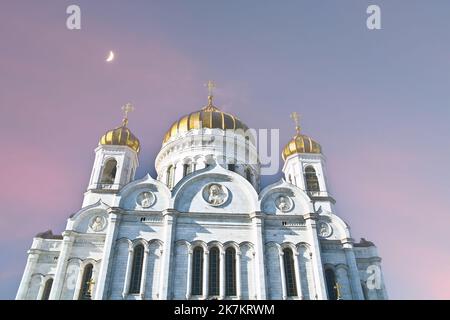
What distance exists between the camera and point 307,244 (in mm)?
19469

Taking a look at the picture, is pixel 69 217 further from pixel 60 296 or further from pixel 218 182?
pixel 218 182

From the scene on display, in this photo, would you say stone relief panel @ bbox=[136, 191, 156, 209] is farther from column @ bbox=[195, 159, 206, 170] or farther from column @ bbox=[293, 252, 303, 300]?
column @ bbox=[293, 252, 303, 300]

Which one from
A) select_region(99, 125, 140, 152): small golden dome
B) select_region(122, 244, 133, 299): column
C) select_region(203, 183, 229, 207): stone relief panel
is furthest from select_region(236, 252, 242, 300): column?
select_region(99, 125, 140, 152): small golden dome

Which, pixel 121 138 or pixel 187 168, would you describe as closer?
pixel 121 138

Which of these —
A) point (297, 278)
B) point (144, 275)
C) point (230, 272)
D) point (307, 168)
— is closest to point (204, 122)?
point (307, 168)

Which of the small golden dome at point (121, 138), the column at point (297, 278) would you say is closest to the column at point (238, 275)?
the column at point (297, 278)

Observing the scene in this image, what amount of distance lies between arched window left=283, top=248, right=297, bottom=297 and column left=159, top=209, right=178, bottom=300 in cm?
657

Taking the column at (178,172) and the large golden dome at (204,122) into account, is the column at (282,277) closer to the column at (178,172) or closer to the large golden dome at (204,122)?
the column at (178,172)

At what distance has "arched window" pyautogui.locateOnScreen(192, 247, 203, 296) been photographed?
17.8m

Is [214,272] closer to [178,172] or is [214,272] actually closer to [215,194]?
[215,194]

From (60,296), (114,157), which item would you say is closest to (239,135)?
(114,157)

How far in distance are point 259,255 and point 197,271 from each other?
359 centimetres

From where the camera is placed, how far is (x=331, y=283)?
1930 cm

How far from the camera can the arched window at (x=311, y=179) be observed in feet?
81.6
